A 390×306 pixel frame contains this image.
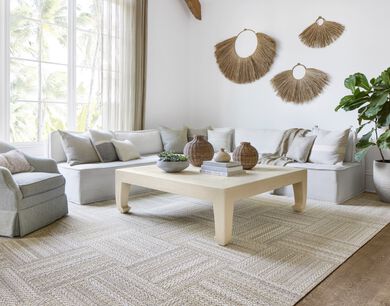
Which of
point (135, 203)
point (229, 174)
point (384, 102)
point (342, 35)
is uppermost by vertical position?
point (342, 35)

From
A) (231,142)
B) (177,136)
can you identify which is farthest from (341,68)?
(177,136)

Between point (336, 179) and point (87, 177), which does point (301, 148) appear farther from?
point (87, 177)

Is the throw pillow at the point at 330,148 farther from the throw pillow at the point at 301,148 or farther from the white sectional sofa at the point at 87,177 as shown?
the white sectional sofa at the point at 87,177

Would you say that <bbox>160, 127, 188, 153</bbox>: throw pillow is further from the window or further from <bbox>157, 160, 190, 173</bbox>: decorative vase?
<bbox>157, 160, 190, 173</bbox>: decorative vase

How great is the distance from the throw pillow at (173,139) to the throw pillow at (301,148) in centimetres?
151

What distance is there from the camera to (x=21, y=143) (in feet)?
14.0

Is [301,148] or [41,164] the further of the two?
[301,148]

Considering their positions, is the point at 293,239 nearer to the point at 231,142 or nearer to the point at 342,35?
the point at 231,142

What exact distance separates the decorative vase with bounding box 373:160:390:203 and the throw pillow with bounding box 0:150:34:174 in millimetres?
3627

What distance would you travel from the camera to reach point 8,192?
9.09ft

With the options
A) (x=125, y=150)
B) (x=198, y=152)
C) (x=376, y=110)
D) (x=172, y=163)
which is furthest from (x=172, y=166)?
(x=376, y=110)

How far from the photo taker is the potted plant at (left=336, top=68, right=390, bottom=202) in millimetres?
3799

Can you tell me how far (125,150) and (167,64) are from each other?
208cm

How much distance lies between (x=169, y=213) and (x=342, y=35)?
3222 mm
